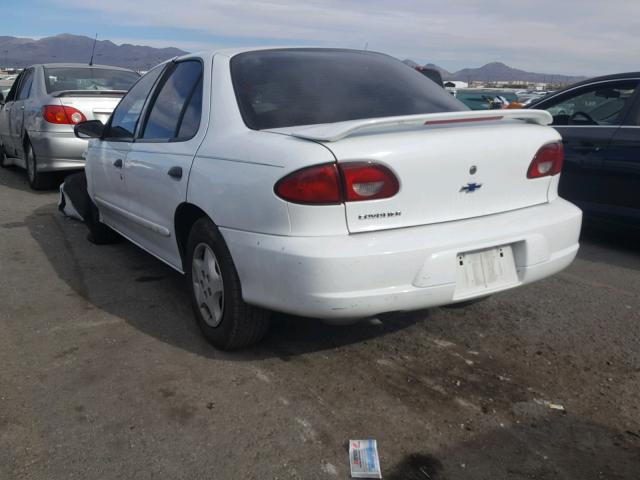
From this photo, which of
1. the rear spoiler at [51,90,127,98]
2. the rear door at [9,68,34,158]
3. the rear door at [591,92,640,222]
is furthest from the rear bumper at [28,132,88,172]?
the rear door at [591,92,640,222]

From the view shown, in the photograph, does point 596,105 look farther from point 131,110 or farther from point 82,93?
point 82,93

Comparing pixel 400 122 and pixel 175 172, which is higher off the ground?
pixel 400 122

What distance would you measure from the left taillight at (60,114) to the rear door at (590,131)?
552 centimetres

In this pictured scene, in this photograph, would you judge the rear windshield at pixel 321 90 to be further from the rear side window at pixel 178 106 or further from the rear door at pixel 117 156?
the rear door at pixel 117 156

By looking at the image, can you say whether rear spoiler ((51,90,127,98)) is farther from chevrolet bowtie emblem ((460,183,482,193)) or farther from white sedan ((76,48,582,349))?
chevrolet bowtie emblem ((460,183,482,193))

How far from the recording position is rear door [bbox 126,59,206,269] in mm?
A: 3486

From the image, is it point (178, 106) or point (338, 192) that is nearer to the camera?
point (338, 192)

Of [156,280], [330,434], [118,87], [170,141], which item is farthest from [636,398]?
[118,87]

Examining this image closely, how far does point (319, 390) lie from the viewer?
9.74ft

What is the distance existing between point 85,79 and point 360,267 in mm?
7279

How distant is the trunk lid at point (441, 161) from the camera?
8.93ft

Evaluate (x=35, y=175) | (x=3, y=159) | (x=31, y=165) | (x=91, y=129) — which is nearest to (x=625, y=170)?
(x=91, y=129)

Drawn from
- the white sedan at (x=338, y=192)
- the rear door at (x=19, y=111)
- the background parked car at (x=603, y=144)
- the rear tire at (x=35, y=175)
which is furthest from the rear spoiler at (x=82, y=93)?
the background parked car at (x=603, y=144)

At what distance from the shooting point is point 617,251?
18.0ft
